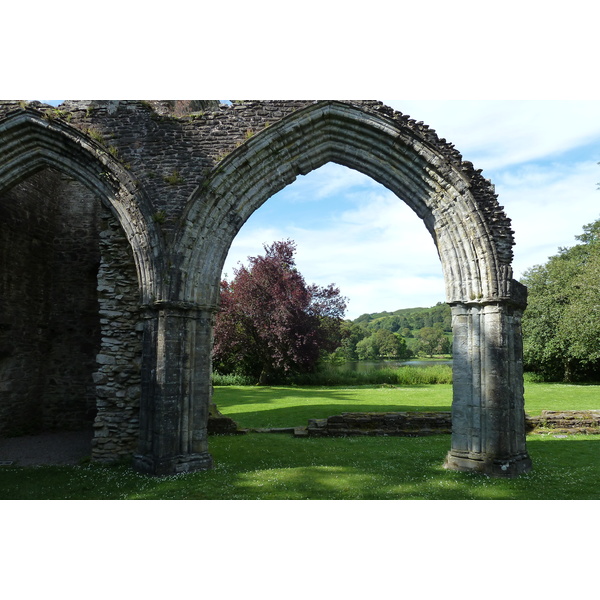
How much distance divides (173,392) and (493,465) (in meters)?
4.58

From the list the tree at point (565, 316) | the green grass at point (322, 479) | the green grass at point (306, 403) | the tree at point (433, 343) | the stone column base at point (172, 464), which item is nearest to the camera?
the green grass at point (322, 479)

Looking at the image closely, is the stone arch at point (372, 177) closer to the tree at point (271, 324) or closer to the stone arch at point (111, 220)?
the stone arch at point (111, 220)

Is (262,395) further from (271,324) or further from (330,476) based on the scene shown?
(330,476)

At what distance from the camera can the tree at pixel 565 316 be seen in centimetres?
1797

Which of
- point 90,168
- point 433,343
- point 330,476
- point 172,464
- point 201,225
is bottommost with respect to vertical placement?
point 330,476

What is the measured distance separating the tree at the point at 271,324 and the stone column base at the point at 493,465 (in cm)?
1425

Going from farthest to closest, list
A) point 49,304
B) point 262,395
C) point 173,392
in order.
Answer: point 262,395 < point 49,304 < point 173,392

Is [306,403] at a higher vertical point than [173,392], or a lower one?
lower

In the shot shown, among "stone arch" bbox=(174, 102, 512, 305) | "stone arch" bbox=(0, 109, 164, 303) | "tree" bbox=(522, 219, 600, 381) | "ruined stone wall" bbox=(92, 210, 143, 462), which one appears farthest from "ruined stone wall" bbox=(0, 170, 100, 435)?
"tree" bbox=(522, 219, 600, 381)

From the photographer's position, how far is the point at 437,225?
658cm

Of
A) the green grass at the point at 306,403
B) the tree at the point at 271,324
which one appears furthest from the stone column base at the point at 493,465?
the tree at the point at 271,324

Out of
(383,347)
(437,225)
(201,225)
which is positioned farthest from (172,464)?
(383,347)

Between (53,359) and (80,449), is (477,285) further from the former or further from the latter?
(53,359)

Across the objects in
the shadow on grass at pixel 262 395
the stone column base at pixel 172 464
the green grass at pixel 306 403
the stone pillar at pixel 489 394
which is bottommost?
the shadow on grass at pixel 262 395
